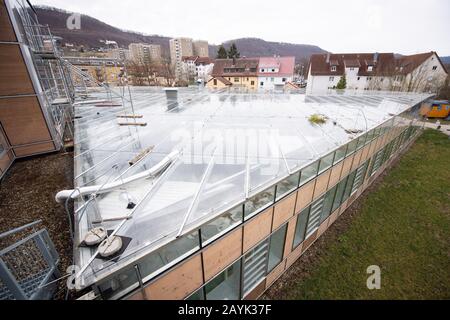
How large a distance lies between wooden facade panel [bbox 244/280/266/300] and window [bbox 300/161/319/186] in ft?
12.2

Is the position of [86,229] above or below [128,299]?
above

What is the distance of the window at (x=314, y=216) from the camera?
7.69m

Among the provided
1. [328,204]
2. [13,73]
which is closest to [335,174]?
[328,204]

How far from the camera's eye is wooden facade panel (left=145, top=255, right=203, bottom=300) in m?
3.62

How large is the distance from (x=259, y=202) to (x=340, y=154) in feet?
15.1

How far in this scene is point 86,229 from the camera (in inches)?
145

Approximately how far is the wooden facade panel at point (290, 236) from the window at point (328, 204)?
231 cm

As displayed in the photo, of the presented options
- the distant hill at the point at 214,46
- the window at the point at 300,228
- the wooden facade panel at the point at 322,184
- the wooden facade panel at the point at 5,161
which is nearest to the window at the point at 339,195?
the wooden facade panel at the point at 322,184

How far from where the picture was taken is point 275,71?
41.8m

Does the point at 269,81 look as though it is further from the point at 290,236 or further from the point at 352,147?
the point at 290,236

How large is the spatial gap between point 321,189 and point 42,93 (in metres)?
13.8
